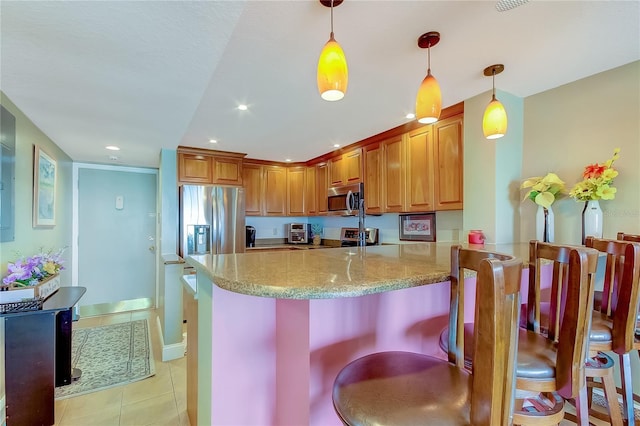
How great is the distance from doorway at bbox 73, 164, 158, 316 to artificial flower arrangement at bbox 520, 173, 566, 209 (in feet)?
15.0

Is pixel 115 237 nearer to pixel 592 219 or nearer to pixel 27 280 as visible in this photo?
pixel 27 280

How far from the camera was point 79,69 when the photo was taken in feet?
5.30

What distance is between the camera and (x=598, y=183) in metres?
1.93

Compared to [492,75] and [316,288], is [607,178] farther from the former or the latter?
[316,288]

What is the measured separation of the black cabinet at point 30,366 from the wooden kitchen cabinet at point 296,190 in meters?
3.26

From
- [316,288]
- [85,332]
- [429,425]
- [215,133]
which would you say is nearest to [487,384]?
[429,425]

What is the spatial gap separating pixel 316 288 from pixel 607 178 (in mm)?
2168

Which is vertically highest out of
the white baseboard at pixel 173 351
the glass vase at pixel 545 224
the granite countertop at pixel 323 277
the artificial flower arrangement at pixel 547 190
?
the artificial flower arrangement at pixel 547 190

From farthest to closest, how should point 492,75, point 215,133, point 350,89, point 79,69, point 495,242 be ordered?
point 215,133 → point 495,242 → point 350,89 → point 492,75 → point 79,69

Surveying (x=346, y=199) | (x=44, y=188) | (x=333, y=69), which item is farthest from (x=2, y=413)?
(x=346, y=199)

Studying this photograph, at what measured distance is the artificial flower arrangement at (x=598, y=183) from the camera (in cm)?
191

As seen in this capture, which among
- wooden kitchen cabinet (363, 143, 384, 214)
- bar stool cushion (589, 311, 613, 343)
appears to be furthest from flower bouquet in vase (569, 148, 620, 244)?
wooden kitchen cabinet (363, 143, 384, 214)

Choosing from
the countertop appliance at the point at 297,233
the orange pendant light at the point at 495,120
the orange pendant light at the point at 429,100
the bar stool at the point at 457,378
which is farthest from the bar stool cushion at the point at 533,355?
the countertop appliance at the point at 297,233

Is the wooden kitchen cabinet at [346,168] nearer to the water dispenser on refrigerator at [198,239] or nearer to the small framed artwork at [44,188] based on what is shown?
the water dispenser on refrigerator at [198,239]
